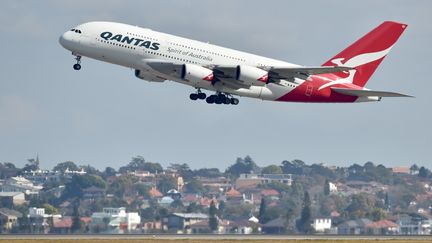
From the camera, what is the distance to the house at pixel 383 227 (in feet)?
337

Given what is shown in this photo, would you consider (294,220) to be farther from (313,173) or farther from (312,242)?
(313,173)

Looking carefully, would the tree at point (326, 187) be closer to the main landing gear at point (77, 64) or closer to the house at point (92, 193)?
the house at point (92, 193)

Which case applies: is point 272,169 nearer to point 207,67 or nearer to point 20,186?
point 20,186

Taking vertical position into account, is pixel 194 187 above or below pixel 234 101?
below

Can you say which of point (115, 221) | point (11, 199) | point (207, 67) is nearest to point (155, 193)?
point (11, 199)

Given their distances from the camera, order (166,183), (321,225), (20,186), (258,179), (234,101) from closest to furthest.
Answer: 1. (234,101)
2. (321,225)
3. (20,186)
4. (166,183)
5. (258,179)

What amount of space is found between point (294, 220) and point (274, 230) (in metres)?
1.66

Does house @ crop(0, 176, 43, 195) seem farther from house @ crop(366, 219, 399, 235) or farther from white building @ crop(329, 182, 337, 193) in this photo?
house @ crop(366, 219, 399, 235)

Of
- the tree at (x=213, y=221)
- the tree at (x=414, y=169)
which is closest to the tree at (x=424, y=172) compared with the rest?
the tree at (x=414, y=169)

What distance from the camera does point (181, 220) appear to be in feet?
344

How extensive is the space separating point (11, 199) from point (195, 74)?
43294 mm

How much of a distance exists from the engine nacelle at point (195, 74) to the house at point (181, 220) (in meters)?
18.9

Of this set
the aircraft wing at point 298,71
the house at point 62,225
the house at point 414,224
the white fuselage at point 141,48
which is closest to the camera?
the white fuselage at point 141,48

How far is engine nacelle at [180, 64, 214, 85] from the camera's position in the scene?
84.5 metres
